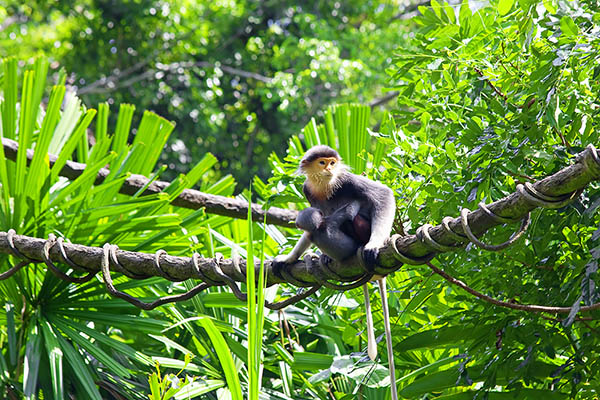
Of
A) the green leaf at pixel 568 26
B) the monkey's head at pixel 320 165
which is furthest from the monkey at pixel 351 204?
the green leaf at pixel 568 26

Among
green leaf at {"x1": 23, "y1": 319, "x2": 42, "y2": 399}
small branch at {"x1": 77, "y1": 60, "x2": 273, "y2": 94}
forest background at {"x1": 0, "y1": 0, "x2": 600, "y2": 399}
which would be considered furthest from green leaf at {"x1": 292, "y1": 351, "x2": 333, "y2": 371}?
small branch at {"x1": 77, "y1": 60, "x2": 273, "y2": 94}

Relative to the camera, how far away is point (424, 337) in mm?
2221

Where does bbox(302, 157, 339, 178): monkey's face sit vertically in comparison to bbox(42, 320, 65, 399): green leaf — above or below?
above

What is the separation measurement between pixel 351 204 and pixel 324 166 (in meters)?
0.16

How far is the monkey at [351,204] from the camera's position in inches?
78.0

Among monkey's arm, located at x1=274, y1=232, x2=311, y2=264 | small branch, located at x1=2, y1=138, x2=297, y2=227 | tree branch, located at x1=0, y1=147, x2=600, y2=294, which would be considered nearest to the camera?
tree branch, located at x1=0, y1=147, x2=600, y2=294

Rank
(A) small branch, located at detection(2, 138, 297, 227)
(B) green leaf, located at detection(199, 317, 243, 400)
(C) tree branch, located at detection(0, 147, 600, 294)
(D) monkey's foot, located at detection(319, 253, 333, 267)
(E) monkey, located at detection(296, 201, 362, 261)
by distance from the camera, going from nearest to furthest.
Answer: (C) tree branch, located at detection(0, 147, 600, 294), (B) green leaf, located at detection(199, 317, 243, 400), (D) monkey's foot, located at detection(319, 253, 333, 267), (E) monkey, located at detection(296, 201, 362, 261), (A) small branch, located at detection(2, 138, 297, 227)

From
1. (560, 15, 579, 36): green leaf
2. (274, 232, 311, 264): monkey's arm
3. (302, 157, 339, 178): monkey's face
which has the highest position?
(560, 15, 579, 36): green leaf

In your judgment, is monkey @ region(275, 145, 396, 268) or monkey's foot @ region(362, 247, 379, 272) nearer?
monkey's foot @ region(362, 247, 379, 272)

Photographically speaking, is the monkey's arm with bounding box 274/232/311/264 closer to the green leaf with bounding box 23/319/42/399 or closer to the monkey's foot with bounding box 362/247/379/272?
the monkey's foot with bounding box 362/247/379/272

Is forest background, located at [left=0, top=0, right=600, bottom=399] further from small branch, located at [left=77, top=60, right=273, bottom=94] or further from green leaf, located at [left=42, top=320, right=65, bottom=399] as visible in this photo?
small branch, located at [left=77, top=60, right=273, bottom=94]

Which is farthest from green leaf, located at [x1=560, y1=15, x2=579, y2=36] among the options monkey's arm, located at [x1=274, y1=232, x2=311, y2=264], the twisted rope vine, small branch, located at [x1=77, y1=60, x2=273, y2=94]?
small branch, located at [x1=77, y1=60, x2=273, y2=94]

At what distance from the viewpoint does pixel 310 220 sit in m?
2.10

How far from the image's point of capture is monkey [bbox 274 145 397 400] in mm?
1980
